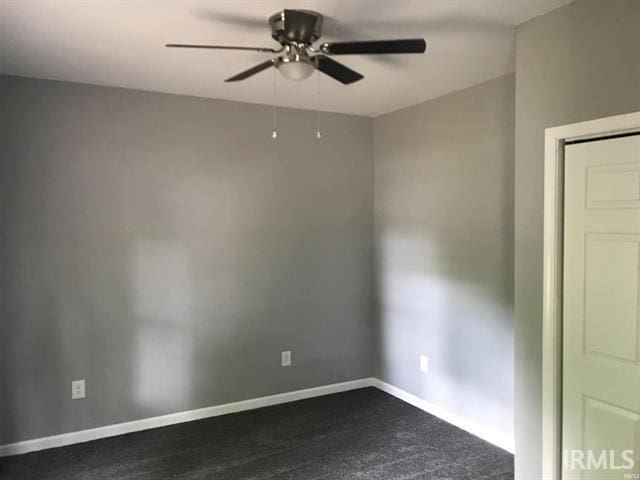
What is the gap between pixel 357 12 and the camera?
212 cm

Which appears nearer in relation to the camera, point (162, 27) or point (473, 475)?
point (162, 27)

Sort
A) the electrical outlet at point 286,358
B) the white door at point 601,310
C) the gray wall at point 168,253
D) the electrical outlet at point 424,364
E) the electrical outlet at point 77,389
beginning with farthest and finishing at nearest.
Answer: the electrical outlet at point 286,358
the electrical outlet at point 424,364
the electrical outlet at point 77,389
the gray wall at point 168,253
the white door at point 601,310

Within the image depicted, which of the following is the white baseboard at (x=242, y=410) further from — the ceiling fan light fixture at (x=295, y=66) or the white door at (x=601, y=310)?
the ceiling fan light fixture at (x=295, y=66)

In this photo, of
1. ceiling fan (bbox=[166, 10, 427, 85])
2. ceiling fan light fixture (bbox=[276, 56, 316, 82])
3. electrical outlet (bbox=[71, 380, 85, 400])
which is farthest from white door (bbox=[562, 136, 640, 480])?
electrical outlet (bbox=[71, 380, 85, 400])

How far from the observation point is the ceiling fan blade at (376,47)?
71.7 inches

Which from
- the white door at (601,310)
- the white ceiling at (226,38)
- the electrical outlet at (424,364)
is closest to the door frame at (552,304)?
the white door at (601,310)

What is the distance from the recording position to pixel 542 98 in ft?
7.25

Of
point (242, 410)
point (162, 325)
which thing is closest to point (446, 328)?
point (242, 410)

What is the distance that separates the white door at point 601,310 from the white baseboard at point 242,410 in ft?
3.62

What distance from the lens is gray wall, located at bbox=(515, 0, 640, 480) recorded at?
1887 mm

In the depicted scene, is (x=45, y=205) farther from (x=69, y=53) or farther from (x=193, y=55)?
(x=193, y=55)

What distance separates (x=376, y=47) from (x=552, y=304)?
4.57ft

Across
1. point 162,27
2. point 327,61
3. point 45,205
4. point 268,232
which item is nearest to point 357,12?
point 327,61

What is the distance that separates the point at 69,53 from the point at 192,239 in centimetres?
146
